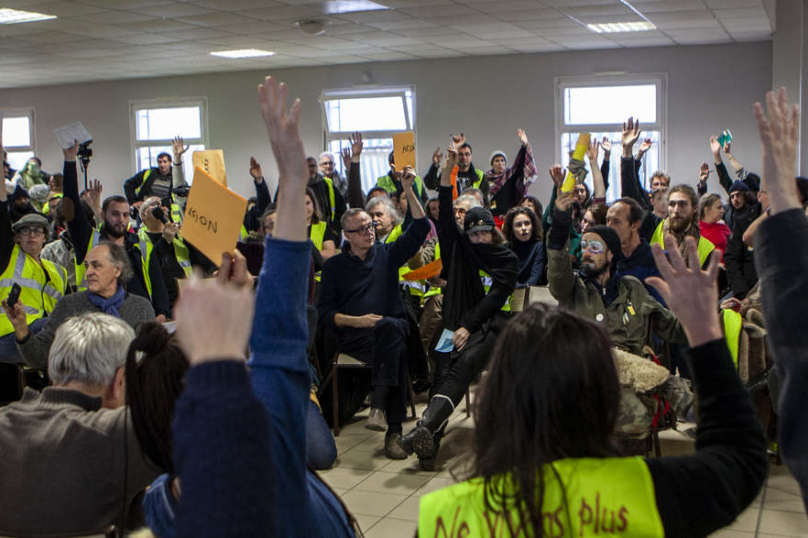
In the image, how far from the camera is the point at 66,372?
1959 millimetres

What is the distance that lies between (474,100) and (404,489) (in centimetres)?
910

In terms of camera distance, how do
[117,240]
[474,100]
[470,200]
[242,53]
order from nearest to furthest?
[117,240], [470,200], [242,53], [474,100]

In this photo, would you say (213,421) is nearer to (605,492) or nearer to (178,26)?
(605,492)

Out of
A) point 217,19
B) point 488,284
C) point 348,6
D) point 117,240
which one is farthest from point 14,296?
point 217,19

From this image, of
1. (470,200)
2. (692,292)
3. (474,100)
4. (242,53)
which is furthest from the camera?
(474,100)

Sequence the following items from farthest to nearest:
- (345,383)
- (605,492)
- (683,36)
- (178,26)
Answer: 1. (683,36)
2. (178,26)
3. (345,383)
4. (605,492)

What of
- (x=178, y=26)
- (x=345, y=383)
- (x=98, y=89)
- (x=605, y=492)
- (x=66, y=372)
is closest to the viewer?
(x=605, y=492)

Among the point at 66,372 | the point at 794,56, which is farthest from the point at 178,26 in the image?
the point at 66,372

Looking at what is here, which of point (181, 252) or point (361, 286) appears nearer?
point (361, 286)

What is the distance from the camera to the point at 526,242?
5766mm

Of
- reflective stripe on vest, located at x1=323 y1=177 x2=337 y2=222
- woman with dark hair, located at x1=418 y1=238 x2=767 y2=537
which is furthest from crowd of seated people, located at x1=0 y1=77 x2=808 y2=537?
reflective stripe on vest, located at x1=323 y1=177 x2=337 y2=222

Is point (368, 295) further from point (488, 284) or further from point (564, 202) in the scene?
point (564, 202)

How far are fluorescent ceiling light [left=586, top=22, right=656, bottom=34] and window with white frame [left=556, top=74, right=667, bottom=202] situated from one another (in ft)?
5.37

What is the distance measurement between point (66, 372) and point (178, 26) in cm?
813
